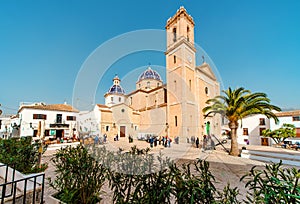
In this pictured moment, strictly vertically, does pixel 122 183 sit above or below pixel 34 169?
above

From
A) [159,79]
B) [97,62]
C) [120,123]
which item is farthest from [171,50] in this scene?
[97,62]

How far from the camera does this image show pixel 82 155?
8.79 ft

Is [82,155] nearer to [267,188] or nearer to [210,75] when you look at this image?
[267,188]

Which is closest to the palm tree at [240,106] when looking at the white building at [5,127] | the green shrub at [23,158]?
the green shrub at [23,158]

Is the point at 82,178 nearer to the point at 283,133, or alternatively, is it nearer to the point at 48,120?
the point at 283,133

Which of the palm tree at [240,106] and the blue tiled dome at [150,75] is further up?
the blue tiled dome at [150,75]

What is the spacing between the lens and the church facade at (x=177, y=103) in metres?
17.9

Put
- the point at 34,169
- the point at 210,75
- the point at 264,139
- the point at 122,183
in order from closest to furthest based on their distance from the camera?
1. the point at 122,183
2. the point at 34,169
3. the point at 264,139
4. the point at 210,75

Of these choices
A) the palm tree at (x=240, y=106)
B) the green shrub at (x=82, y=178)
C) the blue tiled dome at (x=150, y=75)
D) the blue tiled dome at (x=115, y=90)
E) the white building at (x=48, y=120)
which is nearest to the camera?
the green shrub at (x=82, y=178)

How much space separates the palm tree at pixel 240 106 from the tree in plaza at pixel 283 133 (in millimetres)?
8610

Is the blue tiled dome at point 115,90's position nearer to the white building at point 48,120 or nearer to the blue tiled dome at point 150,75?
the blue tiled dome at point 150,75

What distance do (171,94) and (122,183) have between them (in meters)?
17.8

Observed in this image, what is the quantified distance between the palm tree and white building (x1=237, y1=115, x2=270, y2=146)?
10431 mm

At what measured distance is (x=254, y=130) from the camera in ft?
62.1
